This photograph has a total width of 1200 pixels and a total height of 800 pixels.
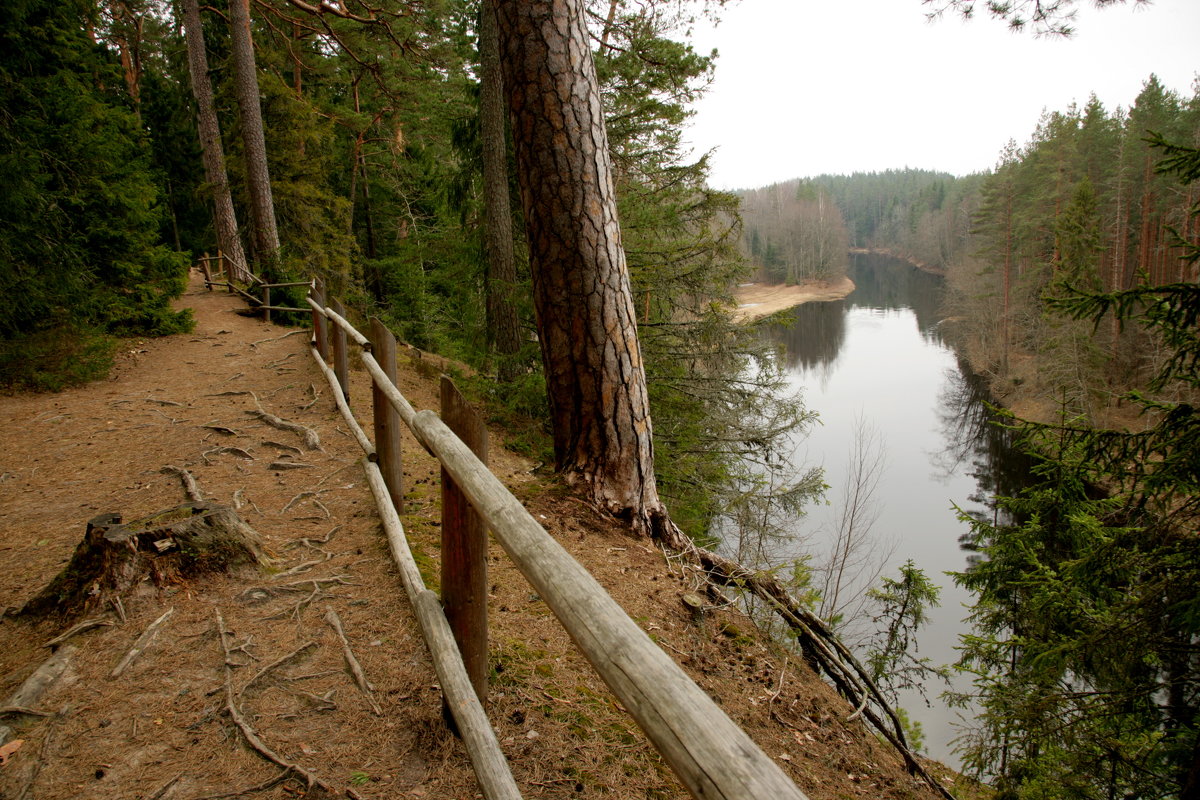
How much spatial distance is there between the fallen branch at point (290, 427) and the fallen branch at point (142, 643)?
273 cm

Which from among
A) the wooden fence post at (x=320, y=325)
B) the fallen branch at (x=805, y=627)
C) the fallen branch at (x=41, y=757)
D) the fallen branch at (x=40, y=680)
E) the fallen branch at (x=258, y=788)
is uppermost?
the wooden fence post at (x=320, y=325)

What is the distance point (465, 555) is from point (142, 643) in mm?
1717

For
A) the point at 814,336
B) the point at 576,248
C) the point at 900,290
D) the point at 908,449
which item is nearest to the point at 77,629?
the point at 576,248

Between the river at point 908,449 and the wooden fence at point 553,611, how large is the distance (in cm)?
754

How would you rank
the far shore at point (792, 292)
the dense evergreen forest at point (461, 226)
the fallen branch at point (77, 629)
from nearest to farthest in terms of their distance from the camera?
the fallen branch at point (77, 629), the dense evergreen forest at point (461, 226), the far shore at point (792, 292)

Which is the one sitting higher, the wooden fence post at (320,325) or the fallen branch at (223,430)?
the wooden fence post at (320,325)

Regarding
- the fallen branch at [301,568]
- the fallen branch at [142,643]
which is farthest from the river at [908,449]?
the fallen branch at [142,643]

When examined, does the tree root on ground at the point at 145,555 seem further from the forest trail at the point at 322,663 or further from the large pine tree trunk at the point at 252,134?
the large pine tree trunk at the point at 252,134

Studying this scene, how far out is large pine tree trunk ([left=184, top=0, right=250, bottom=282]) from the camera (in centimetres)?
1297

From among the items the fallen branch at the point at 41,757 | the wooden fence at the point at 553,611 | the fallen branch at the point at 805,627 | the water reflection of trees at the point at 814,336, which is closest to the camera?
the wooden fence at the point at 553,611

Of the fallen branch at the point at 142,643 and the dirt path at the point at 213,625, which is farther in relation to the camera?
the fallen branch at the point at 142,643

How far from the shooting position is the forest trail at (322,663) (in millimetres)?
2182

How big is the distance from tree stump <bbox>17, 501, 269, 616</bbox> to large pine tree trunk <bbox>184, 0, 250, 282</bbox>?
11479mm

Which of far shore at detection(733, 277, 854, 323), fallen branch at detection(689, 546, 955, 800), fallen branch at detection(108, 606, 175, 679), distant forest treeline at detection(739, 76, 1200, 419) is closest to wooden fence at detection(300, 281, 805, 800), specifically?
fallen branch at detection(108, 606, 175, 679)
